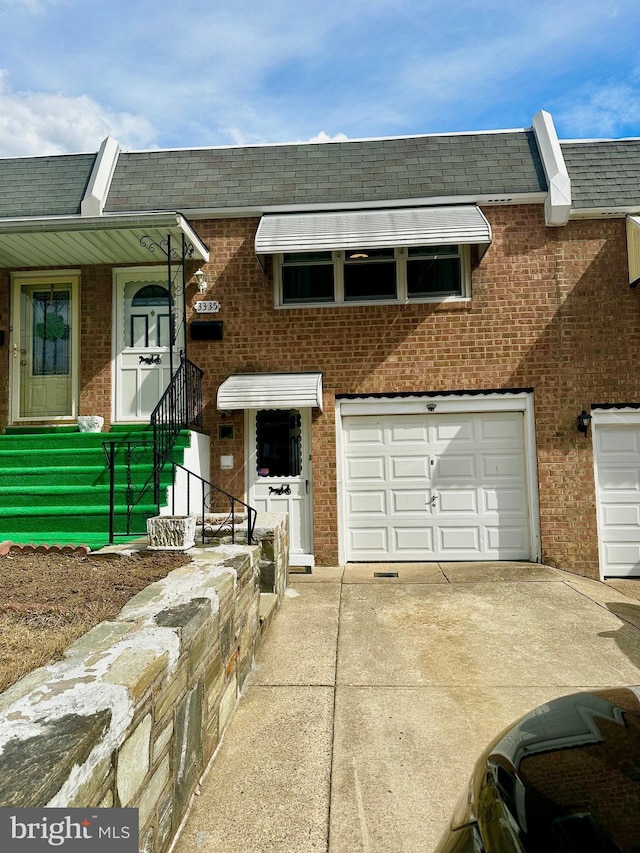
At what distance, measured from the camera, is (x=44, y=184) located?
820 cm

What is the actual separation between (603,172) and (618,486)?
469cm

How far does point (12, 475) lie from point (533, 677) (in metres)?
6.07

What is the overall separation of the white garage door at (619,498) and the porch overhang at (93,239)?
6.55 metres

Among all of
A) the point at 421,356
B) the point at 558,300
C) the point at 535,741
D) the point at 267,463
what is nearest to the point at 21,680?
the point at 535,741

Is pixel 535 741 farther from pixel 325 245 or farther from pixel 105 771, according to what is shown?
pixel 325 245

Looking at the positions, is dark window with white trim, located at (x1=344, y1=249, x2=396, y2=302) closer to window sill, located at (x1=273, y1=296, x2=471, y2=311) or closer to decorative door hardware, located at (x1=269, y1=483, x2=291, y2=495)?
window sill, located at (x1=273, y1=296, x2=471, y2=311)

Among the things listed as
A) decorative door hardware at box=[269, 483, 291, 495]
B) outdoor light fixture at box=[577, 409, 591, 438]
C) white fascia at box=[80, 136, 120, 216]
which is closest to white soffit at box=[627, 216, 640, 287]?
outdoor light fixture at box=[577, 409, 591, 438]

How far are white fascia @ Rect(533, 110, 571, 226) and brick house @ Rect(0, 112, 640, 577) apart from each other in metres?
0.03

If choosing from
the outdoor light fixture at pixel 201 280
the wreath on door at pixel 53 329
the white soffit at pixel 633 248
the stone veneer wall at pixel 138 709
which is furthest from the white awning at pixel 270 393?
the white soffit at pixel 633 248

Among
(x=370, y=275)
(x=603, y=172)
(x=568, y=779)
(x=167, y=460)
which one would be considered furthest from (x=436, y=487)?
(x=568, y=779)

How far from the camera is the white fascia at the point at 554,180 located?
7457 mm

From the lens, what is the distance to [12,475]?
254 inches

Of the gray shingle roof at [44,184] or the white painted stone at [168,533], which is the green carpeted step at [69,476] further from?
the gray shingle roof at [44,184]

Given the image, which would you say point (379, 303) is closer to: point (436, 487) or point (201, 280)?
point (201, 280)
